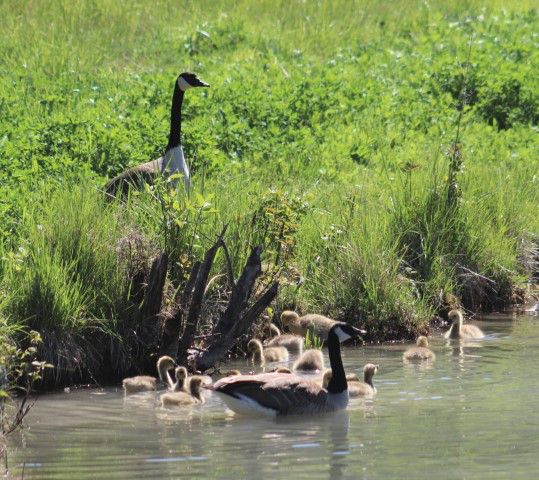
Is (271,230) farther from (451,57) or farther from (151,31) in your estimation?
(151,31)

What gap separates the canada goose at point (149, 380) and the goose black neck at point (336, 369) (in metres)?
1.28

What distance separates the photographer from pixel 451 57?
2072cm

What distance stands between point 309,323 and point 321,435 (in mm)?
3125

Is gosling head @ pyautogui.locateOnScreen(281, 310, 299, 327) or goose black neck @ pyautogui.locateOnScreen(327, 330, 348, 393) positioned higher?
gosling head @ pyautogui.locateOnScreen(281, 310, 299, 327)

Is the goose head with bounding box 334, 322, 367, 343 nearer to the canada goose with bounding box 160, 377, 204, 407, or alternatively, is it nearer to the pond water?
the pond water

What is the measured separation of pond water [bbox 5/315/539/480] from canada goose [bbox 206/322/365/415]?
4.3 inches

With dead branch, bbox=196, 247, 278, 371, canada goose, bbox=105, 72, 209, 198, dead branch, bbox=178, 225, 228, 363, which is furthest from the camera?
canada goose, bbox=105, 72, 209, 198

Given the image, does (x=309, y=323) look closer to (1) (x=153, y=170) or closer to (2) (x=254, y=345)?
(2) (x=254, y=345)

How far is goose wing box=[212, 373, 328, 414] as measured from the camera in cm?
961

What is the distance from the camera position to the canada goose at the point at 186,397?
10023 mm

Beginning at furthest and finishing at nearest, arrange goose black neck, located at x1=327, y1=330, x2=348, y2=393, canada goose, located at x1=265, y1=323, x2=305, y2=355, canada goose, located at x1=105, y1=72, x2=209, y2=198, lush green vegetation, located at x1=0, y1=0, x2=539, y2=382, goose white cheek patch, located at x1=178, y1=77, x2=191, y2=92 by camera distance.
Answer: goose white cheek patch, located at x1=178, y1=77, x2=191, y2=92, canada goose, located at x1=105, y1=72, x2=209, y2=198, canada goose, located at x1=265, y1=323, x2=305, y2=355, lush green vegetation, located at x1=0, y1=0, x2=539, y2=382, goose black neck, located at x1=327, y1=330, x2=348, y2=393

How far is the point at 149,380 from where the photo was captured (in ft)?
34.6

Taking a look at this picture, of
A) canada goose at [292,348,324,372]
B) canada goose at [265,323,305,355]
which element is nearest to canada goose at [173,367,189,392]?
canada goose at [292,348,324,372]

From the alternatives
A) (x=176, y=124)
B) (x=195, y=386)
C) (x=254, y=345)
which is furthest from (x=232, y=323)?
(x=176, y=124)
